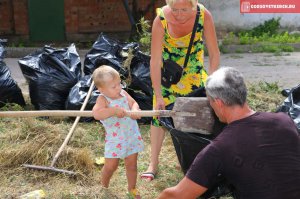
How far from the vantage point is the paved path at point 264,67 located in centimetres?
747

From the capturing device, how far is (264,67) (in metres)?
8.77

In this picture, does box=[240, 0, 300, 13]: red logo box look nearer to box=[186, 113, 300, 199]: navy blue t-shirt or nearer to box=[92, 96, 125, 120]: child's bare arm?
box=[92, 96, 125, 120]: child's bare arm

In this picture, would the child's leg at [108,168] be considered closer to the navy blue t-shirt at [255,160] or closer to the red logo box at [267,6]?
the navy blue t-shirt at [255,160]

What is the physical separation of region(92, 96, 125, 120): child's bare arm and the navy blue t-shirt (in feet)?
3.12

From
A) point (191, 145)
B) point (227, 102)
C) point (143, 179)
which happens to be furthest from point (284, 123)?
point (143, 179)

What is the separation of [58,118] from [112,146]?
2.11 m

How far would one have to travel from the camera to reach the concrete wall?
12.5 metres

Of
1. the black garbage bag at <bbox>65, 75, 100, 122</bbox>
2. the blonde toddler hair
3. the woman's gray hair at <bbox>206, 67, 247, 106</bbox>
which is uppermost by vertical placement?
the woman's gray hair at <bbox>206, 67, 247, 106</bbox>

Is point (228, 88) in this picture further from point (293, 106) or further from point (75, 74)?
point (75, 74)

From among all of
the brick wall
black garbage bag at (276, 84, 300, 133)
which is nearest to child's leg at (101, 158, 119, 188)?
black garbage bag at (276, 84, 300, 133)

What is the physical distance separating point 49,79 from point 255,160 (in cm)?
355

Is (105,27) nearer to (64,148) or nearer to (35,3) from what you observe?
(35,3)

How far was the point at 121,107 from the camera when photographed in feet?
10.3

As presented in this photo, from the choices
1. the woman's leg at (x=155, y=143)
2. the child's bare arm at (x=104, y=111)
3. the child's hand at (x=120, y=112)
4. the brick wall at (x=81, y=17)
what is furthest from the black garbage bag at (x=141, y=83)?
the brick wall at (x=81, y=17)
